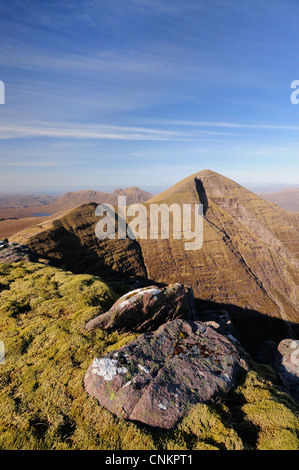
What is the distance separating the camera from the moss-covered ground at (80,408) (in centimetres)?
577

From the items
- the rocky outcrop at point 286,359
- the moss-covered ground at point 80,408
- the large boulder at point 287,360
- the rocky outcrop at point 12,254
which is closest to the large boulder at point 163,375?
the moss-covered ground at point 80,408

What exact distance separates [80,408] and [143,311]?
19.8 feet

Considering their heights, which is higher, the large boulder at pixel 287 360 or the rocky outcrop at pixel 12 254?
the rocky outcrop at pixel 12 254

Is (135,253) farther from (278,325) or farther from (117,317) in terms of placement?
(117,317)

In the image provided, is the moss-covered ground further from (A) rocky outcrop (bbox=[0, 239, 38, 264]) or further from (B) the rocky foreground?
(A) rocky outcrop (bbox=[0, 239, 38, 264])

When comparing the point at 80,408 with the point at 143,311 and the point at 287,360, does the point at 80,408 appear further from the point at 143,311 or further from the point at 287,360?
the point at 287,360

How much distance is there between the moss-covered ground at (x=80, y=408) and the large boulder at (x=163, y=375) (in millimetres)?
363

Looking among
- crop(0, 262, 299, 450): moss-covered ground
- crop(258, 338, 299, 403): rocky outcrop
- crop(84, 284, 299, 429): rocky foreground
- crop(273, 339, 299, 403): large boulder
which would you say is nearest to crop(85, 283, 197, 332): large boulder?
crop(84, 284, 299, 429): rocky foreground

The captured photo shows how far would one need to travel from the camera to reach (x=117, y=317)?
452 inches

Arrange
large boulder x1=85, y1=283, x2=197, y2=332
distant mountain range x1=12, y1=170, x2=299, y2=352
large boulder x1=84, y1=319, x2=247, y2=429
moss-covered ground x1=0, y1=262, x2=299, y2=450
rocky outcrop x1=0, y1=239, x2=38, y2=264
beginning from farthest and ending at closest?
distant mountain range x1=12, y1=170, x2=299, y2=352
rocky outcrop x1=0, y1=239, x2=38, y2=264
large boulder x1=85, y1=283, x2=197, y2=332
large boulder x1=84, y1=319, x2=247, y2=429
moss-covered ground x1=0, y1=262, x2=299, y2=450

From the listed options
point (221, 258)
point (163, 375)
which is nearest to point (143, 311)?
point (163, 375)

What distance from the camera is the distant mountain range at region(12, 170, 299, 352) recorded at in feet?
191

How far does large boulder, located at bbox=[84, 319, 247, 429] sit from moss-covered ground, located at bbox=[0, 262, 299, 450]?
36 centimetres

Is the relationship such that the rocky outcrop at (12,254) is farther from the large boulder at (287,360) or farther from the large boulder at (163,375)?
the large boulder at (287,360)
